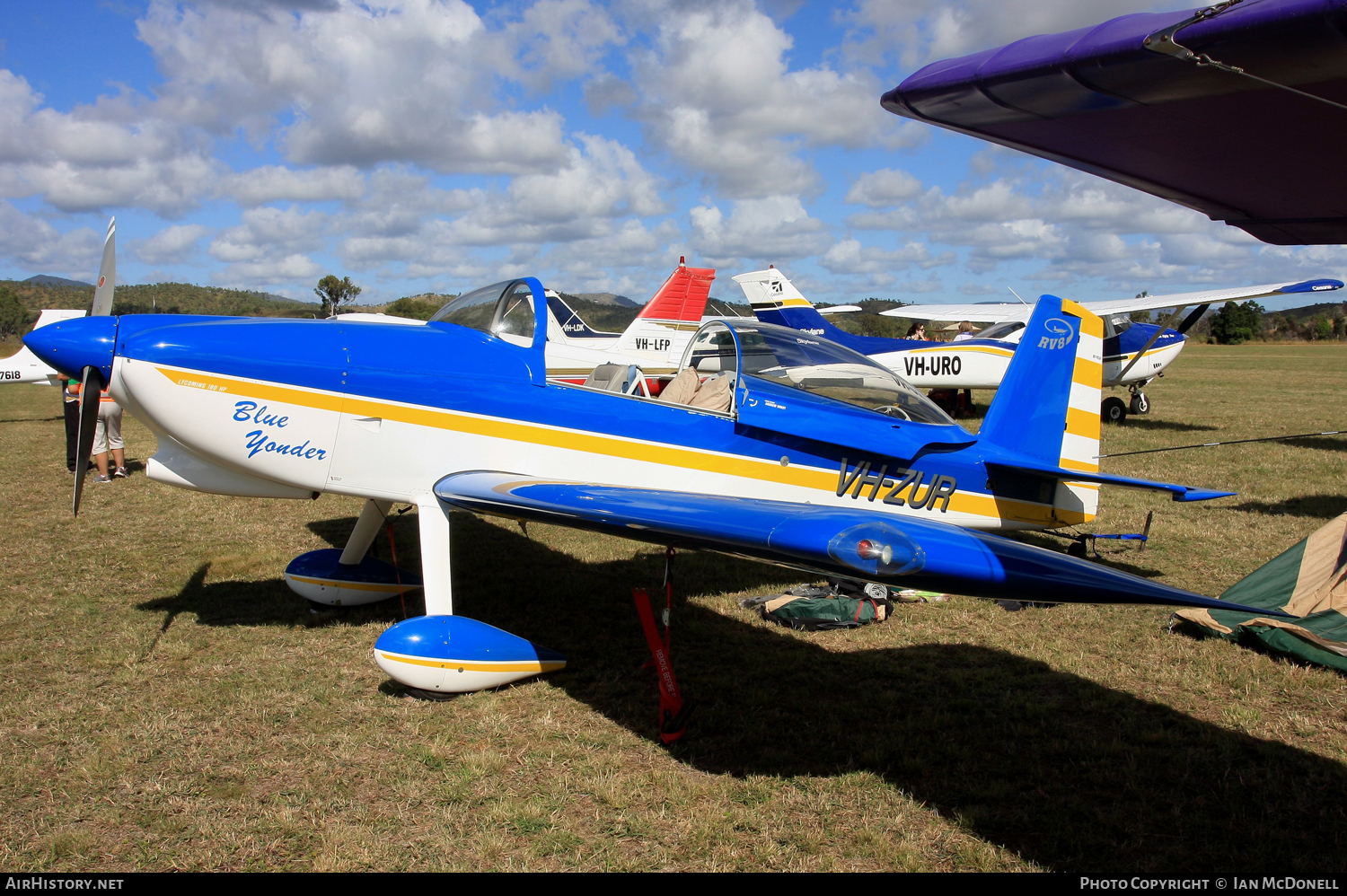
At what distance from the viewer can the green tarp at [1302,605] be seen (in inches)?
163

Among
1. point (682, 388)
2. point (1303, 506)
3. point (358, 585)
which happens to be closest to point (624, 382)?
point (682, 388)

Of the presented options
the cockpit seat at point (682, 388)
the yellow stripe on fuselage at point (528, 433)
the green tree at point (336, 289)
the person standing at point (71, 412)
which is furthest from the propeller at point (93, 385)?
the green tree at point (336, 289)

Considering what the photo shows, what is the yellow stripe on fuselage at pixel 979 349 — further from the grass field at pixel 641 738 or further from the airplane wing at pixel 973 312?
the grass field at pixel 641 738

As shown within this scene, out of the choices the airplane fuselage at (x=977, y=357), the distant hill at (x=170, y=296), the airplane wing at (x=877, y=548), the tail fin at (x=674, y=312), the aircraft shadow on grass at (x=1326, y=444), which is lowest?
the aircraft shadow on grass at (x=1326, y=444)

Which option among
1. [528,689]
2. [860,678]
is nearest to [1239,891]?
[860,678]

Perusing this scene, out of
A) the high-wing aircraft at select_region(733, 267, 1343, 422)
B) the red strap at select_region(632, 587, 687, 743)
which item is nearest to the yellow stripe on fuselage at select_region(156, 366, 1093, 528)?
the red strap at select_region(632, 587, 687, 743)

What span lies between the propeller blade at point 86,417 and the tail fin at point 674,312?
12732 mm

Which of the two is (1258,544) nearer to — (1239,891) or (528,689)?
(1239,891)

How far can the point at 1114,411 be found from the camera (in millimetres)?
Answer: 15180

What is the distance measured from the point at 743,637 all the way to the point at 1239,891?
2.70m

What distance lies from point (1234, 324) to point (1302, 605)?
210ft

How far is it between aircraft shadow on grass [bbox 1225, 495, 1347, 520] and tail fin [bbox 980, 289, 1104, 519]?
12.7 feet

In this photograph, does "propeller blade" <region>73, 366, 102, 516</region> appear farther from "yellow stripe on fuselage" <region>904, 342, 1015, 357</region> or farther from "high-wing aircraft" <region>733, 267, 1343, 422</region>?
"yellow stripe on fuselage" <region>904, 342, 1015, 357</region>

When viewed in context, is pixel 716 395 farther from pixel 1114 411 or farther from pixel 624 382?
pixel 1114 411
